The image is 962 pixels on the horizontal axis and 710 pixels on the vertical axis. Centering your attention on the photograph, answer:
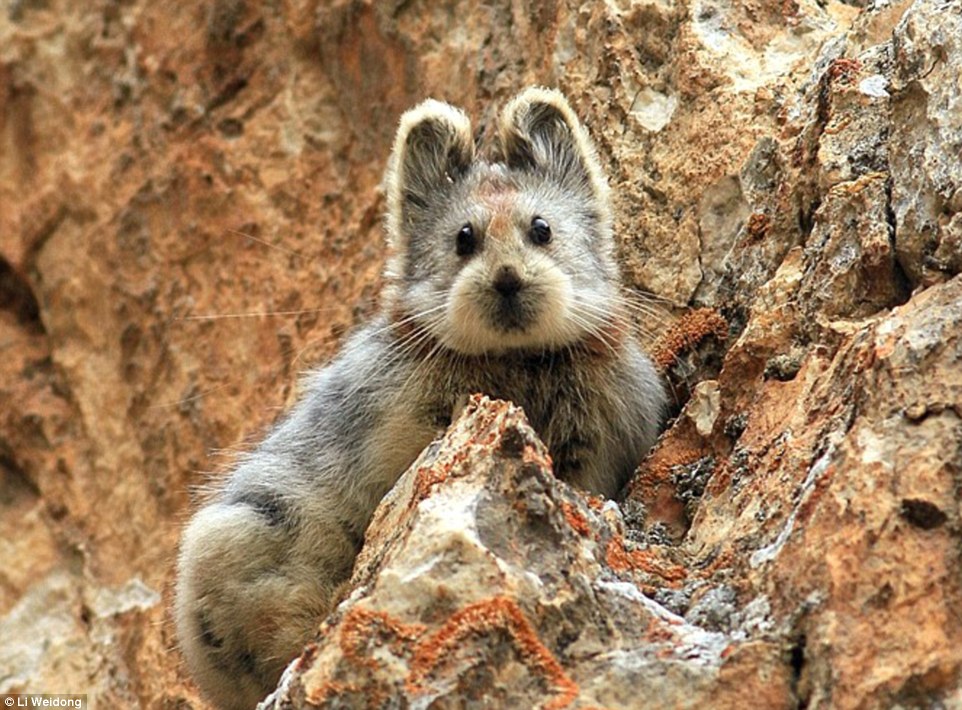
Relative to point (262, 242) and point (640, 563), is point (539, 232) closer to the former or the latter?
point (640, 563)

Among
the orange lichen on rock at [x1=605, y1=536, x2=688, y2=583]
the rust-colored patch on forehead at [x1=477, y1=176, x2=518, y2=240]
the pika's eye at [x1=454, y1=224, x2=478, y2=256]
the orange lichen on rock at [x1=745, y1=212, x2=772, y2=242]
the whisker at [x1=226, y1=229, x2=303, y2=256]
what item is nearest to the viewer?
the orange lichen on rock at [x1=605, y1=536, x2=688, y2=583]

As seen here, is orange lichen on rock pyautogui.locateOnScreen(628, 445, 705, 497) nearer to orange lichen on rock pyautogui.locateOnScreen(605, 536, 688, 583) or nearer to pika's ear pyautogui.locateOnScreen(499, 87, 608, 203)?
orange lichen on rock pyautogui.locateOnScreen(605, 536, 688, 583)

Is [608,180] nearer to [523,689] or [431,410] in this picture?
[431,410]

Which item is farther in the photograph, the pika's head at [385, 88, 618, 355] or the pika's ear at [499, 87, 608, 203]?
the pika's ear at [499, 87, 608, 203]

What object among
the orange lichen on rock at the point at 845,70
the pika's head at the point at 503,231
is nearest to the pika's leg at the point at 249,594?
the pika's head at the point at 503,231

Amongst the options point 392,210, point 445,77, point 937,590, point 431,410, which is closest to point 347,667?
point 937,590

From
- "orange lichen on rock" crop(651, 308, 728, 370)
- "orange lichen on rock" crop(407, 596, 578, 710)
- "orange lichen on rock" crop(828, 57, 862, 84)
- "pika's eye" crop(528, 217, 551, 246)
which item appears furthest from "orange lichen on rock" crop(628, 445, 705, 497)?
"orange lichen on rock" crop(407, 596, 578, 710)
